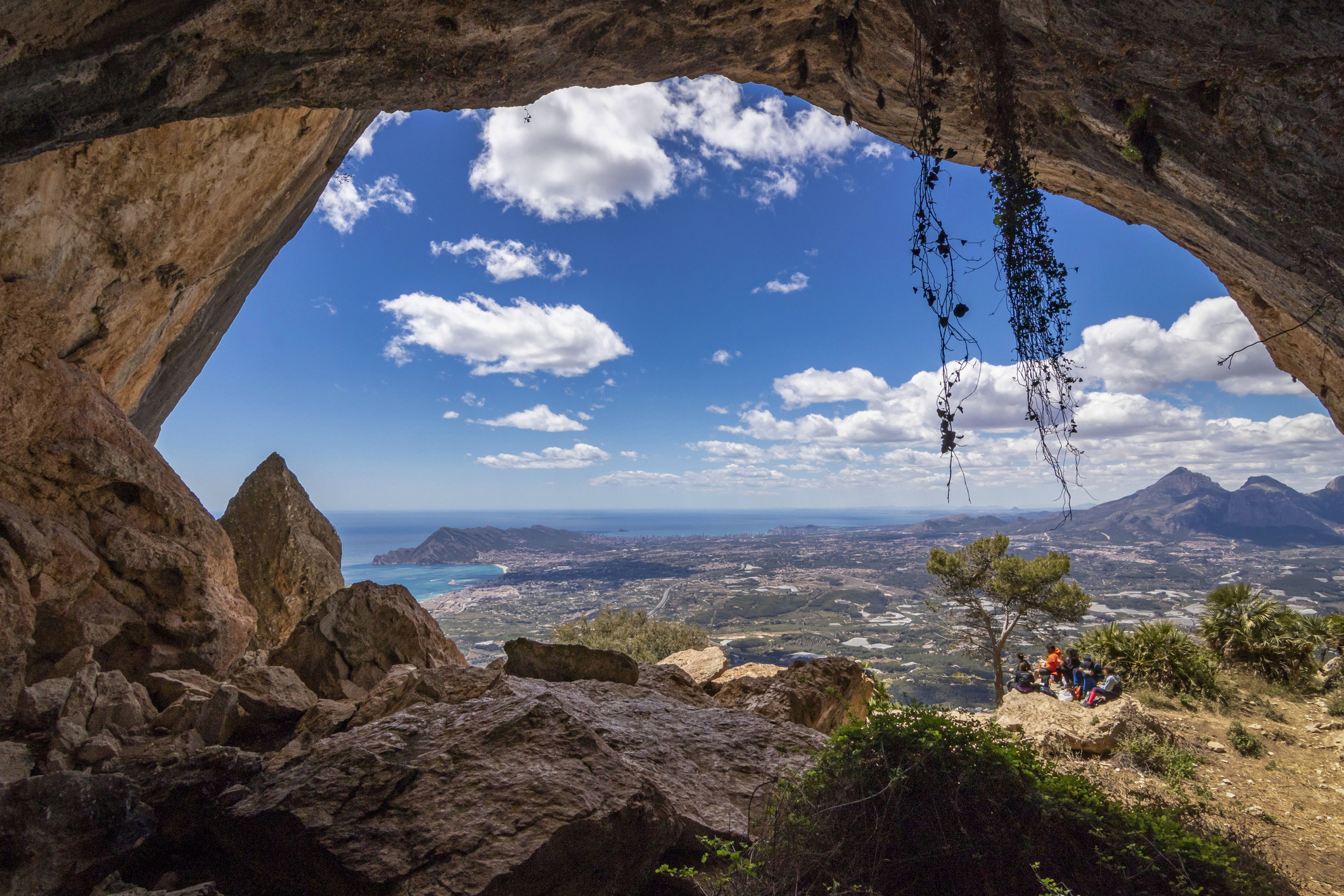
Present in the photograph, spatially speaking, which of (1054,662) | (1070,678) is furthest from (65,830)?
(1054,662)

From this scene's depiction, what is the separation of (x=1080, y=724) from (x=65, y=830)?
13629 mm

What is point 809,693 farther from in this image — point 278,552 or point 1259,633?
point 1259,633

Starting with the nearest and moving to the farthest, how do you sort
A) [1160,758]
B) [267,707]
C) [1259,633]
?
[267,707], [1160,758], [1259,633]

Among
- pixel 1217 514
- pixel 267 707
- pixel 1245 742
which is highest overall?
pixel 267 707

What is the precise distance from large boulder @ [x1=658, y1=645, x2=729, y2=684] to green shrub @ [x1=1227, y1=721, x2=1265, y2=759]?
10187mm

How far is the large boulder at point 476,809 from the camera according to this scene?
3.21 meters

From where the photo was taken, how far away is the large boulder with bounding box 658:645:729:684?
9977 millimetres

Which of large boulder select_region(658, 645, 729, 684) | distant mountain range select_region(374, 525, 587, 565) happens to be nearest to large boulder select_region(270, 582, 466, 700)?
large boulder select_region(658, 645, 729, 684)

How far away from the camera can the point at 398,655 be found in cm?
775

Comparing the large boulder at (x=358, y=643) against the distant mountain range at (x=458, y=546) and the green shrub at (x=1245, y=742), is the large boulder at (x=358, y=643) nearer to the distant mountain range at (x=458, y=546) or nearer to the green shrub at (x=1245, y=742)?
the green shrub at (x=1245, y=742)

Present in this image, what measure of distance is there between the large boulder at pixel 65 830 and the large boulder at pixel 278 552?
7446mm

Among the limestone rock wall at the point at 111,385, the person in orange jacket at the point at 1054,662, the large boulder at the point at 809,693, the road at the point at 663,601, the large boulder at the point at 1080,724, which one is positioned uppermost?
the limestone rock wall at the point at 111,385

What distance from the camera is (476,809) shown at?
3514mm

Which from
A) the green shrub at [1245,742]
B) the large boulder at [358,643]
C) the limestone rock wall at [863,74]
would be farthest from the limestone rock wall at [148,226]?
the green shrub at [1245,742]
